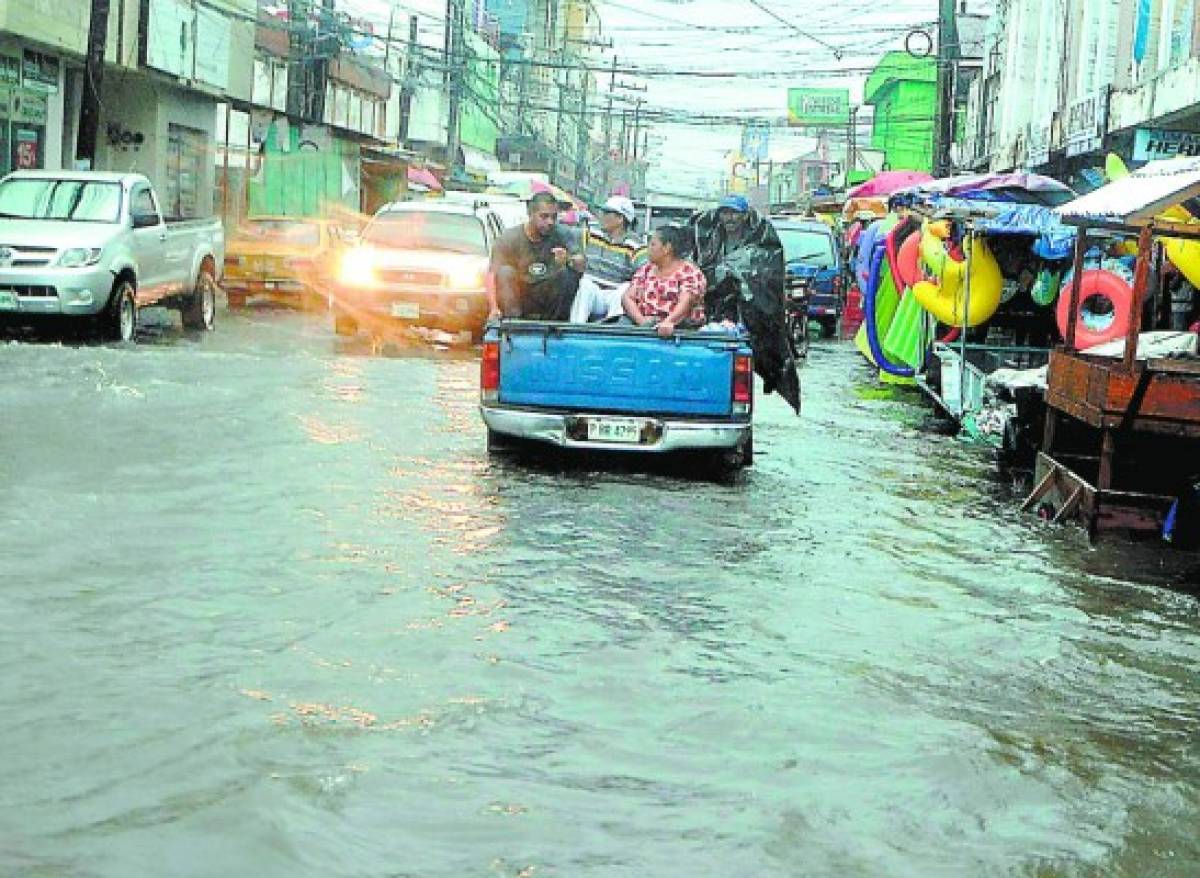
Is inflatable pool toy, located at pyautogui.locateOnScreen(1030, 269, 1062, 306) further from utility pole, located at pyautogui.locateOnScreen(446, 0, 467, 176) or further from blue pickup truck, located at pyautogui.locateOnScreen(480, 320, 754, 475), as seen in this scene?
utility pole, located at pyautogui.locateOnScreen(446, 0, 467, 176)

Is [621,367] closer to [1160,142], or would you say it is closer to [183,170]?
[1160,142]

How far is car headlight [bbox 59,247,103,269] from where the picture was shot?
1806 cm

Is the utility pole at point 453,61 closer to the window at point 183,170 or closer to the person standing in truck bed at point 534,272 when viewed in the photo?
the window at point 183,170

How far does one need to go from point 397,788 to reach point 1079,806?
1.97 metres

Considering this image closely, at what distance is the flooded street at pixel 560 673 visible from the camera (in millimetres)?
4590

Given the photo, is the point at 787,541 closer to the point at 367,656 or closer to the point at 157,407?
the point at 367,656

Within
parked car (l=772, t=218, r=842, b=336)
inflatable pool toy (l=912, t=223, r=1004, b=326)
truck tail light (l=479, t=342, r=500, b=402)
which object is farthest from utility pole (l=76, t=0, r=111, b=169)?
truck tail light (l=479, t=342, r=500, b=402)

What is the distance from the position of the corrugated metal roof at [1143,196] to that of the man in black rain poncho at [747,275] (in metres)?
2.69

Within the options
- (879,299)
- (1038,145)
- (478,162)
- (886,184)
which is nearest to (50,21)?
(879,299)

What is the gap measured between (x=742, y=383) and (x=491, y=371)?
5.29 ft

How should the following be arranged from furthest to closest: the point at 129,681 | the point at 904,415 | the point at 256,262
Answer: the point at 256,262
the point at 904,415
the point at 129,681

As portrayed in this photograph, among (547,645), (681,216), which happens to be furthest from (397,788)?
A: (681,216)

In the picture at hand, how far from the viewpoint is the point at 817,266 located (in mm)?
28516

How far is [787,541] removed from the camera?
9.39m
